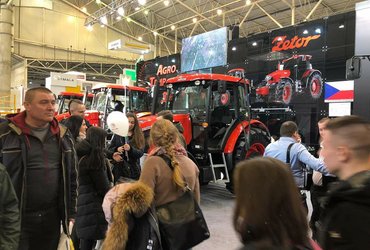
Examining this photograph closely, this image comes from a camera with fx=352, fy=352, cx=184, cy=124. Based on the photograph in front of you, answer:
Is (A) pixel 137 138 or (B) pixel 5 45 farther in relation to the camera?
(B) pixel 5 45

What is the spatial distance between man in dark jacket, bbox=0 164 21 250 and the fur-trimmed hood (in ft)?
1.54

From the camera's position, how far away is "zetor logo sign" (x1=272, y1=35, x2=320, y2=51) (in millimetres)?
7414

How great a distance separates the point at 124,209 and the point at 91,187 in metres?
1.01

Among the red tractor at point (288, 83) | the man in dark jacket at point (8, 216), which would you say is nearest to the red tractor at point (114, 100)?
the red tractor at point (288, 83)

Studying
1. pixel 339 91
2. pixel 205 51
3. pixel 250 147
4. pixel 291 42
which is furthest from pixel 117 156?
pixel 205 51

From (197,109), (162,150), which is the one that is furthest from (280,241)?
(197,109)

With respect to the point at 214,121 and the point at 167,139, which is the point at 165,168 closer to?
the point at 167,139

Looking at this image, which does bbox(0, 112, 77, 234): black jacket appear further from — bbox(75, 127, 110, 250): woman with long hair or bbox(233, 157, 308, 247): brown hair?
bbox(233, 157, 308, 247): brown hair

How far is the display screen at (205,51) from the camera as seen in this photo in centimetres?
1008

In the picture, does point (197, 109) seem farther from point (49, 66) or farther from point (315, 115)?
point (49, 66)

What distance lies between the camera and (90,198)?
9.31ft

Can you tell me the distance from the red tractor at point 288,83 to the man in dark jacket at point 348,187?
616 centimetres

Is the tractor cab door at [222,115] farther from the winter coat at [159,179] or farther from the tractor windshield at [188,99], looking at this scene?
the winter coat at [159,179]

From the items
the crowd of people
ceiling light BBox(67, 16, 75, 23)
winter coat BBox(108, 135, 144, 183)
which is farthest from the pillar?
winter coat BBox(108, 135, 144, 183)
